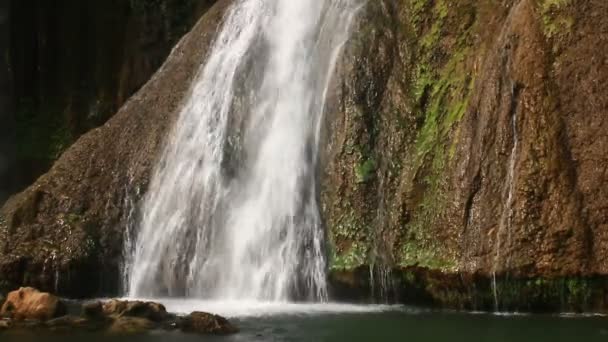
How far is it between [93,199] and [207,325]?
318 inches

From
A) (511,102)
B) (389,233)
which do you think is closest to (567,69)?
(511,102)

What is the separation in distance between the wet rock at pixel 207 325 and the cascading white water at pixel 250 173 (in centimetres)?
330

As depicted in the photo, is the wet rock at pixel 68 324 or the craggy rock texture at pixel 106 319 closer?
the craggy rock texture at pixel 106 319

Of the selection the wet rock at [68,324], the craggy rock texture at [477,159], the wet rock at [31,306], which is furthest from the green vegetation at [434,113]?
the wet rock at [31,306]

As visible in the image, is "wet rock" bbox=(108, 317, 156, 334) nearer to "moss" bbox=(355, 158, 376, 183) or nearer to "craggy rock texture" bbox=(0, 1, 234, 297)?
"moss" bbox=(355, 158, 376, 183)

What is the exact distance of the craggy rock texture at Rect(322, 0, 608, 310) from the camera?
42.5 feet

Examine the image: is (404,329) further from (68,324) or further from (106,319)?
(68,324)

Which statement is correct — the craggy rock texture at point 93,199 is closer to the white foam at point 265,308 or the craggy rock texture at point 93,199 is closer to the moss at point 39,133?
the white foam at point 265,308

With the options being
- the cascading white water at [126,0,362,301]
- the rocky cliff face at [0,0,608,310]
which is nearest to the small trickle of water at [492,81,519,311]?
the rocky cliff face at [0,0,608,310]

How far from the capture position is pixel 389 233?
14898 mm

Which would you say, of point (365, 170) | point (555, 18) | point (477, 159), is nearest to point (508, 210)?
point (477, 159)

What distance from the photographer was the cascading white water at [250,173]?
1605 centimetres

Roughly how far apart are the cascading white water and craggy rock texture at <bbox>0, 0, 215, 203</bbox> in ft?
29.0

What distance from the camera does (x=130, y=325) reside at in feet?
40.3
